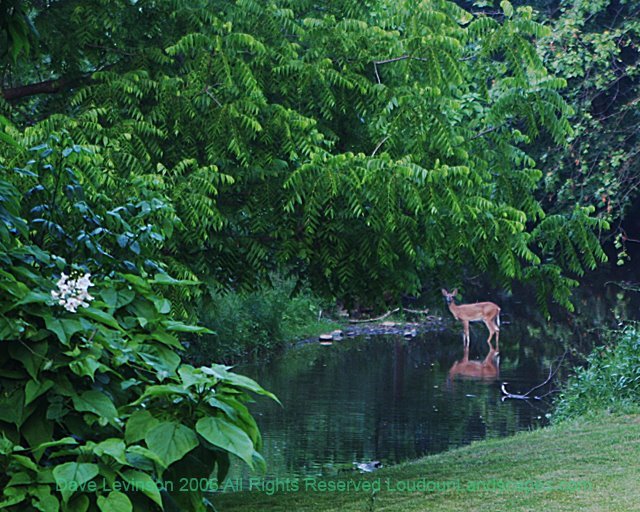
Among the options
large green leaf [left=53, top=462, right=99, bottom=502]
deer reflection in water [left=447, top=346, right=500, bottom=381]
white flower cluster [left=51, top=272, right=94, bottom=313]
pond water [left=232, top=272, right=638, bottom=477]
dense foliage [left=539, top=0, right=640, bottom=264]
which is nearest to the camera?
large green leaf [left=53, top=462, right=99, bottom=502]

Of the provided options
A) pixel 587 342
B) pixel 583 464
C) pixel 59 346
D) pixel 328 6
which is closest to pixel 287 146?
pixel 328 6

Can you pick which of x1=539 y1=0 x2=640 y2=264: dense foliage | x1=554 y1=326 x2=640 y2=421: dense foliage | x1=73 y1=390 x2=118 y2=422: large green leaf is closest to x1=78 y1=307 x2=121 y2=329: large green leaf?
x1=73 y1=390 x2=118 y2=422: large green leaf

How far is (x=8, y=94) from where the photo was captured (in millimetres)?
9227

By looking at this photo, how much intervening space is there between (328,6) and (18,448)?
7.14 meters

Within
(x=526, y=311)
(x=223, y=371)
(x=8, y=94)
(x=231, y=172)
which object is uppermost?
(x=8, y=94)

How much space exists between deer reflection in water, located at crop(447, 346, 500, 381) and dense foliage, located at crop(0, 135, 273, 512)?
48.7 feet

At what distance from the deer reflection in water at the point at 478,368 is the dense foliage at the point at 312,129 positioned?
8614mm

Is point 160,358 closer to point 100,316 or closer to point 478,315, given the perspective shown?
point 100,316

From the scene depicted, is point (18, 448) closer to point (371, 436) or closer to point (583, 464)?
point (583, 464)

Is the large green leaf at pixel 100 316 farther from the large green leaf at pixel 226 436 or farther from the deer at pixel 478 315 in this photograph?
the deer at pixel 478 315

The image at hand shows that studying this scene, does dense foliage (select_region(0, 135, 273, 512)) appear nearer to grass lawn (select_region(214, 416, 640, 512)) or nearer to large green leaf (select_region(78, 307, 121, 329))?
large green leaf (select_region(78, 307, 121, 329))

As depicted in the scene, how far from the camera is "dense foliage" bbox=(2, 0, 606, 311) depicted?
315 inches

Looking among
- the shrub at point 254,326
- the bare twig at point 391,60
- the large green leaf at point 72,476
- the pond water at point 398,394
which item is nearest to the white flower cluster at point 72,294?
the large green leaf at point 72,476

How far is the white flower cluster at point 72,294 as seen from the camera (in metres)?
3.18
